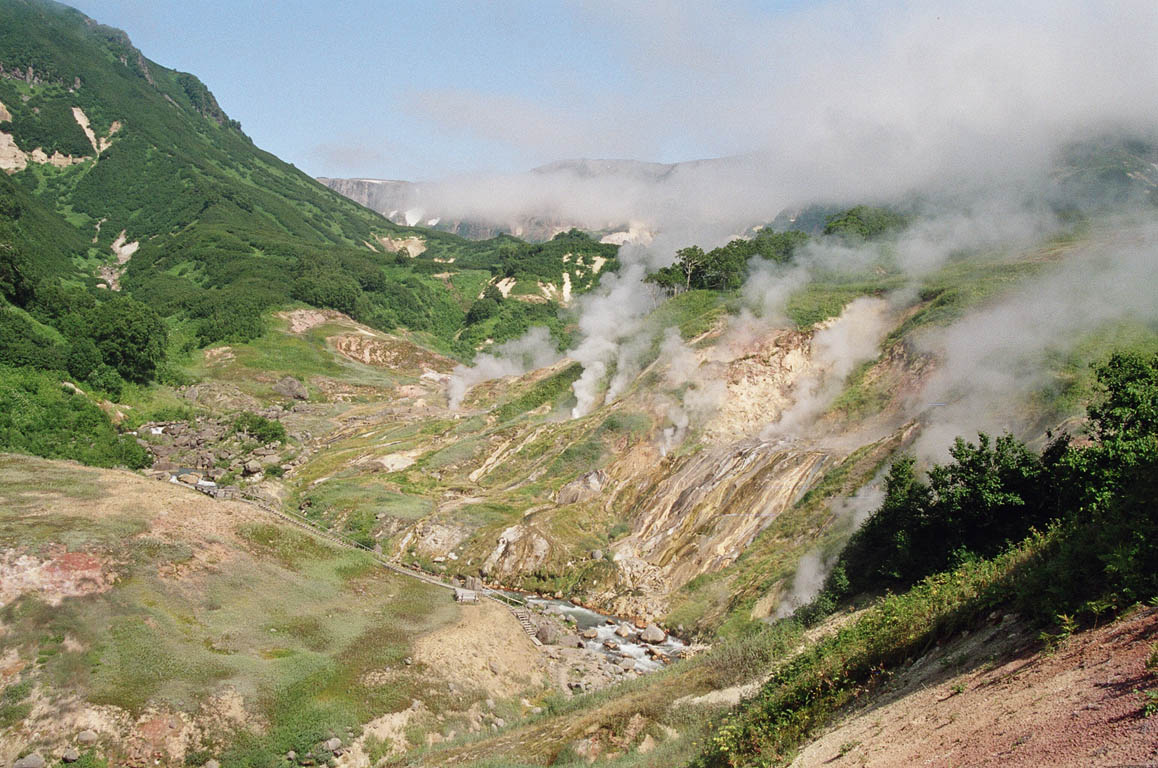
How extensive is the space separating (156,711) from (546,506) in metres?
29.6

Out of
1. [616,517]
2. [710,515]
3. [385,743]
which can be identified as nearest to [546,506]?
[616,517]

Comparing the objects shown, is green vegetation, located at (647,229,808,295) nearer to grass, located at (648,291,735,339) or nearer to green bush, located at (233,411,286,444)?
grass, located at (648,291,735,339)

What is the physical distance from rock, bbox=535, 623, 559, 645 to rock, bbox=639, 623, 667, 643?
4.37 meters

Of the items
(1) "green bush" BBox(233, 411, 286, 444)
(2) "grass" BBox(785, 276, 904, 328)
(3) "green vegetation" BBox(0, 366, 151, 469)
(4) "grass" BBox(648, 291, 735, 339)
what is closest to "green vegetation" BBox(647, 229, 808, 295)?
(4) "grass" BBox(648, 291, 735, 339)

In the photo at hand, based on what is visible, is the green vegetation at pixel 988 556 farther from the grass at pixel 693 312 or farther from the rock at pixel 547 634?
the grass at pixel 693 312

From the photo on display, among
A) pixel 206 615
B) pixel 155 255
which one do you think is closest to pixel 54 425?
pixel 206 615

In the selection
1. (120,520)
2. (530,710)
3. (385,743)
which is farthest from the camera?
(120,520)

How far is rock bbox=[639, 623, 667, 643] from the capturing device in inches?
1355

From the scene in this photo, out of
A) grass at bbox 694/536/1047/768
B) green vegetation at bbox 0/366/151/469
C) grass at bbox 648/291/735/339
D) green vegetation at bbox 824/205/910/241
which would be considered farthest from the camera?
green vegetation at bbox 824/205/910/241

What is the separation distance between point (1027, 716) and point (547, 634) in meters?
28.0

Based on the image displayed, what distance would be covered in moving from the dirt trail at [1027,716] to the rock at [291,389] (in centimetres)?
8777

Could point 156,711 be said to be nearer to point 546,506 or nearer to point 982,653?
point 982,653

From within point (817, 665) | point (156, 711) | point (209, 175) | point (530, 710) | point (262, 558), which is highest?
point (209, 175)

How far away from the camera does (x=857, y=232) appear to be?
81.1 metres
